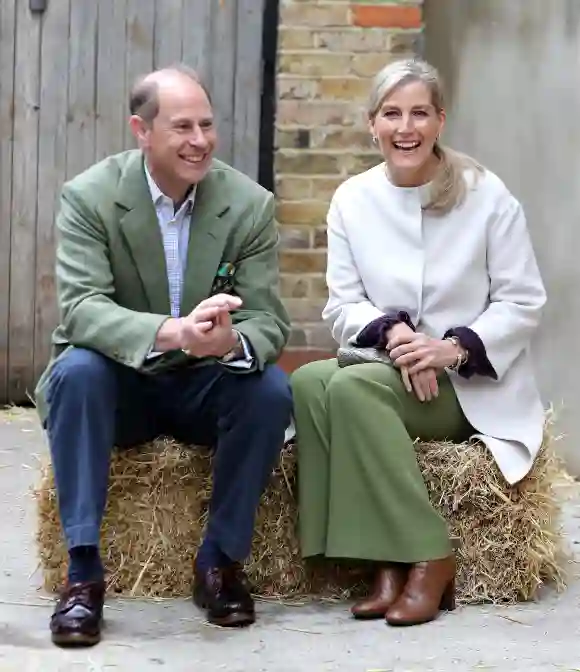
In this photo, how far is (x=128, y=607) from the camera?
3145mm

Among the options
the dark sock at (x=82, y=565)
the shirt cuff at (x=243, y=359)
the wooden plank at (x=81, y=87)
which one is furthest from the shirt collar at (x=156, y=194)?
the wooden plank at (x=81, y=87)

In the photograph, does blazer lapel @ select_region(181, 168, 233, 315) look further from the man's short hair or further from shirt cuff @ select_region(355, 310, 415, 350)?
shirt cuff @ select_region(355, 310, 415, 350)

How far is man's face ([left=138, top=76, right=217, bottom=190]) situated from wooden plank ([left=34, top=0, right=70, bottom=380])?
2197mm

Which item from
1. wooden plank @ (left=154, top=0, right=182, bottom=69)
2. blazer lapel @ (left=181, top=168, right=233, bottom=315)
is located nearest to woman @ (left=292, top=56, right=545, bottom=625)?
blazer lapel @ (left=181, top=168, right=233, bottom=315)

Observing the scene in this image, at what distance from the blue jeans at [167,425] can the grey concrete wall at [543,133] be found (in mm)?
1578

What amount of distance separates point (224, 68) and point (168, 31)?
25 cm

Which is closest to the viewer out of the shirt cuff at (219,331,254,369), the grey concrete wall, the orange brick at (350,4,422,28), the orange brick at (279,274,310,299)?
the shirt cuff at (219,331,254,369)

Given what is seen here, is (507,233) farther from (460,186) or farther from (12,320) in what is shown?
(12,320)

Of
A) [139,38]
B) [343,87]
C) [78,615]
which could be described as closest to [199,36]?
[139,38]

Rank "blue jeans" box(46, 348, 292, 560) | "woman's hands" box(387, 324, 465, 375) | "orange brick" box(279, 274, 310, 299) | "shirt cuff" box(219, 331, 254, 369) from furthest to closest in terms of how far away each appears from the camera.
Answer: "orange brick" box(279, 274, 310, 299) < "woman's hands" box(387, 324, 465, 375) < "shirt cuff" box(219, 331, 254, 369) < "blue jeans" box(46, 348, 292, 560)

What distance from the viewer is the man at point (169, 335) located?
2920mm

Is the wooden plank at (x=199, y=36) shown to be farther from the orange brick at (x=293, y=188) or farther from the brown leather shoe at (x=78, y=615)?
the brown leather shoe at (x=78, y=615)

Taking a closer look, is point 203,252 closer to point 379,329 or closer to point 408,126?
point 379,329

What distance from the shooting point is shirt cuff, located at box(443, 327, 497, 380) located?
3.18 m
